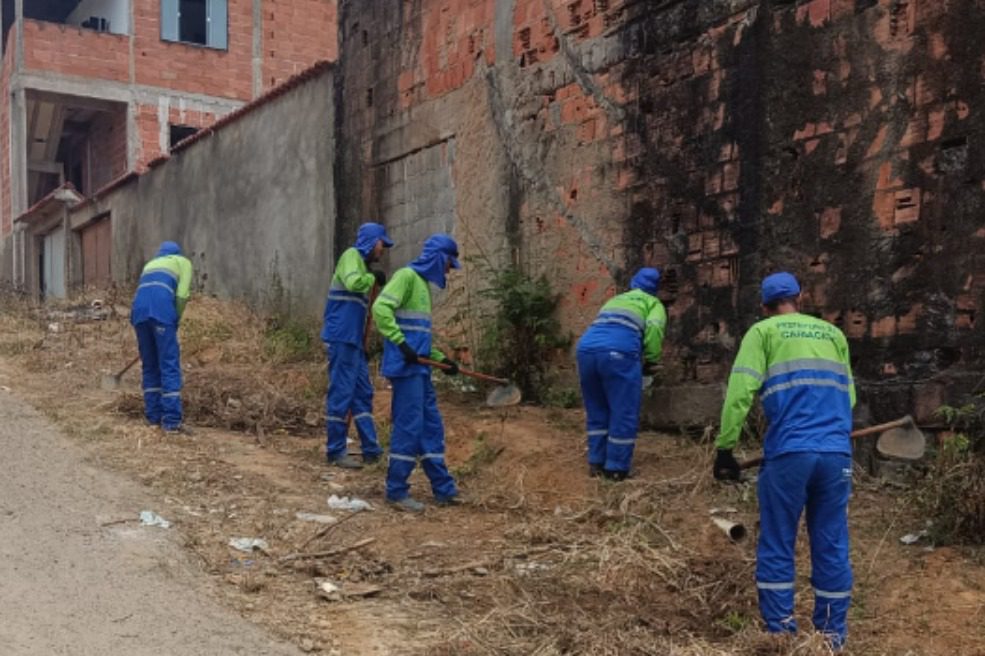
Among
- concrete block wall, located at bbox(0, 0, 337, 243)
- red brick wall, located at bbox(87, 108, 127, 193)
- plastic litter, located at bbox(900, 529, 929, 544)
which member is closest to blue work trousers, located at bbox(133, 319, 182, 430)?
plastic litter, located at bbox(900, 529, 929, 544)

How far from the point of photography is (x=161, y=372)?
25.1 feet

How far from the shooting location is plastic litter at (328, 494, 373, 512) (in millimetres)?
5859

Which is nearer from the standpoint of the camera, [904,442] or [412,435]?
[904,442]

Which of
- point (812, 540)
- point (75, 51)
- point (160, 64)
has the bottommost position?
point (812, 540)

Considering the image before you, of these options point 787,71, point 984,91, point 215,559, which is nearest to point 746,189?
point 787,71

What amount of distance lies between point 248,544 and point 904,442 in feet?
11.0

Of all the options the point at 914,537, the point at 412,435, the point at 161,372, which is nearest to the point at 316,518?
the point at 412,435

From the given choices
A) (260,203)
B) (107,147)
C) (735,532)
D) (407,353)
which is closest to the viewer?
(735,532)

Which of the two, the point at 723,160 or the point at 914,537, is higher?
the point at 723,160

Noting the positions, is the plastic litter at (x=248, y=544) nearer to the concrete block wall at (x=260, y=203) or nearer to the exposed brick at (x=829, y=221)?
the exposed brick at (x=829, y=221)

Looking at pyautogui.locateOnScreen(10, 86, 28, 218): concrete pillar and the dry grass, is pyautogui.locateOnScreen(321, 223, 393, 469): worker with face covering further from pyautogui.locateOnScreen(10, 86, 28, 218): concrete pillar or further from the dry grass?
pyautogui.locateOnScreen(10, 86, 28, 218): concrete pillar

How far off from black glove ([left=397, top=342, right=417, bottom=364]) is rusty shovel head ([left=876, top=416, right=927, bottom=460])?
2.59 m

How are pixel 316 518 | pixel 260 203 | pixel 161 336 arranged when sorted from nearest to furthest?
1. pixel 316 518
2. pixel 161 336
3. pixel 260 203

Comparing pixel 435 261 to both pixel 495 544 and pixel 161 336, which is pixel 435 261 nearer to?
pixel 495 544
